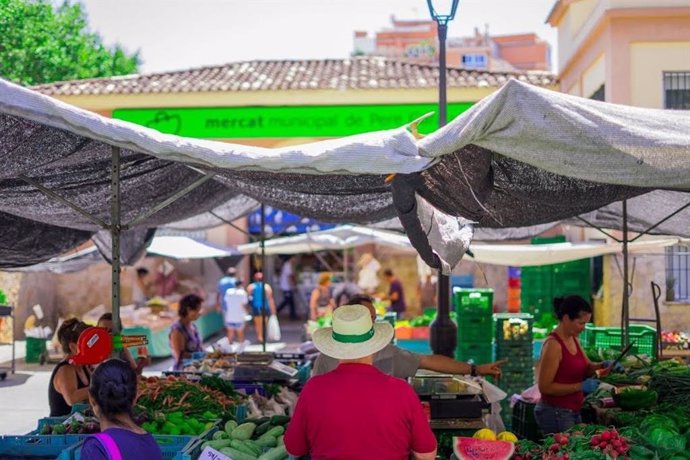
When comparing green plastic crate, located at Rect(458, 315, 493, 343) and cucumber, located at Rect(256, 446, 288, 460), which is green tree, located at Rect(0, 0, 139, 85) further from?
cucumber, located at Rect(256, 446, 288, 460)

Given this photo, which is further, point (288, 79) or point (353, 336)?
point (288, 79)

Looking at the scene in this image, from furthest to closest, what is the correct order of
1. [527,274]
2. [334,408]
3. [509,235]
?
[527,274] → [509,235] → [334,408]

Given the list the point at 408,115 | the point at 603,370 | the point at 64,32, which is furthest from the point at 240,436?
the point at 64,32

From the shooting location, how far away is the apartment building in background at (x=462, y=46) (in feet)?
182

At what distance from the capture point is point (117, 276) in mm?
5980

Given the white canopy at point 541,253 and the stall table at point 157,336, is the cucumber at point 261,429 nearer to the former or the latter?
the white canopy at point 541,253

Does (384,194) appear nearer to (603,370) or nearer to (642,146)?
(603,370)

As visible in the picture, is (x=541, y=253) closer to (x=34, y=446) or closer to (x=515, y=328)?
(x=515, y=328)

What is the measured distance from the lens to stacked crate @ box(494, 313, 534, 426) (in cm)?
1109

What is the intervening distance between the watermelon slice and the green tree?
1174 cm

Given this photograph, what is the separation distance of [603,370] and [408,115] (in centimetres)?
1371

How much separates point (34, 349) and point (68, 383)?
1107 centimetres

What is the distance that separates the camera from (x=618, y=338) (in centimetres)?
1132

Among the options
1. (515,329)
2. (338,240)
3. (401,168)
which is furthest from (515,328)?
(401,168)
